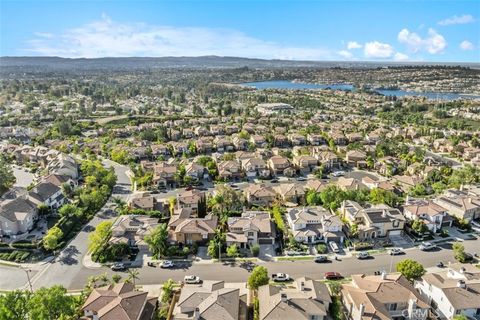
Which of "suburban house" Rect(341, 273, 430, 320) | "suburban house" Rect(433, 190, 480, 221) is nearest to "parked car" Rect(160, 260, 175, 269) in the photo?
"suburban house" Rect(341, 273, 430, 320)

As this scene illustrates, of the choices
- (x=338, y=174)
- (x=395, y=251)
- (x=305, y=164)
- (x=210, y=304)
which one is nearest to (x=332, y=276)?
(x=395, y=251)

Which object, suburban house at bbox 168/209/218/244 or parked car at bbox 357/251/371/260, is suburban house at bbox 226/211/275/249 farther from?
parked car at bbox 357/251/371/260

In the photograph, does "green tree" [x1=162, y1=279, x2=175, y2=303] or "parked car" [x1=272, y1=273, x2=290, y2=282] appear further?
"parked car" [x1=272, y1=273, x2=290, y2=282]

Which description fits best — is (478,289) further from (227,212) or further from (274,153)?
(274,153)

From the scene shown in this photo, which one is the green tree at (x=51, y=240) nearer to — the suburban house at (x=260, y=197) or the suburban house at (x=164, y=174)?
the suburban house at (x=164, y=174)

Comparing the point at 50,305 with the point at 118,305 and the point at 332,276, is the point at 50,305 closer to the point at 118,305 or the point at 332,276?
the point at 118,305
